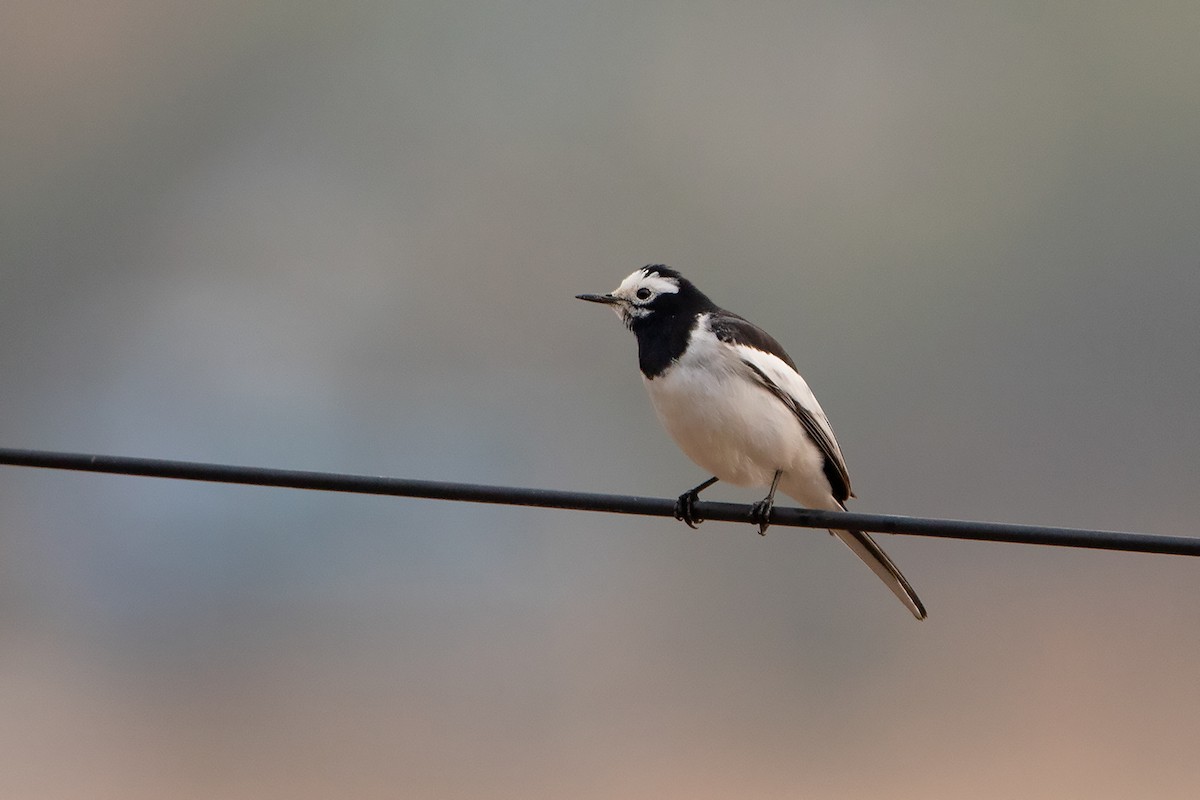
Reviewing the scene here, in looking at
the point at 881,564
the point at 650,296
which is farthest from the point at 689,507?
the point at 650,296

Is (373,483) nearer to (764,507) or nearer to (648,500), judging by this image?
(648,500)

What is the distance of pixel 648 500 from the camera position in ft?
8.62

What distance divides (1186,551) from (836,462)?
66.1 inches

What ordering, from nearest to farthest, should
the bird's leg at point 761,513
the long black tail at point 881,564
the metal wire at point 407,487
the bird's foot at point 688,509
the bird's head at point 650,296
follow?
the metal wire at point 407,487
the bird's foot at point 688,509
the bird's leg at point 761,513
the long black tail at point 881,564
the bird's head at point 650,296

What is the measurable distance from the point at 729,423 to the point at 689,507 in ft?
2.55

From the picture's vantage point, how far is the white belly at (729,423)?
373 centimetres

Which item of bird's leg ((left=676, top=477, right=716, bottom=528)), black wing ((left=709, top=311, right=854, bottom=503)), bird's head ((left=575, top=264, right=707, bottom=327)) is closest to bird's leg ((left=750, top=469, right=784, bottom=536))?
bird's leg ((left=676, top=477, right=716, bottom=528))

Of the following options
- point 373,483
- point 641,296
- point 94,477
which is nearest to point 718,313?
point 641,296

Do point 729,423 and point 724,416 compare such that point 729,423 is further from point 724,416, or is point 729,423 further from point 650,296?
point 650,296

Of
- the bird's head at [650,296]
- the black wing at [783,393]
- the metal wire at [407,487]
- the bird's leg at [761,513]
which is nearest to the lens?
the metal wire at [407,487]

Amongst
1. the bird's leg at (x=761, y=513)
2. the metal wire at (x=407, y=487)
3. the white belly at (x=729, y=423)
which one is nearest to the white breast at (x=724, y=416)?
the white belly at (x=729, y=423)

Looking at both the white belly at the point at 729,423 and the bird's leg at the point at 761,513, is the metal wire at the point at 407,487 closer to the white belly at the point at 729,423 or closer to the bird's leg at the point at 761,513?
the bird's leg at the point at 761,513

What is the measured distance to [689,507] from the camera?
2.99 metres

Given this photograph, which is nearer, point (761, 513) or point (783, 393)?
point (761, 513)
